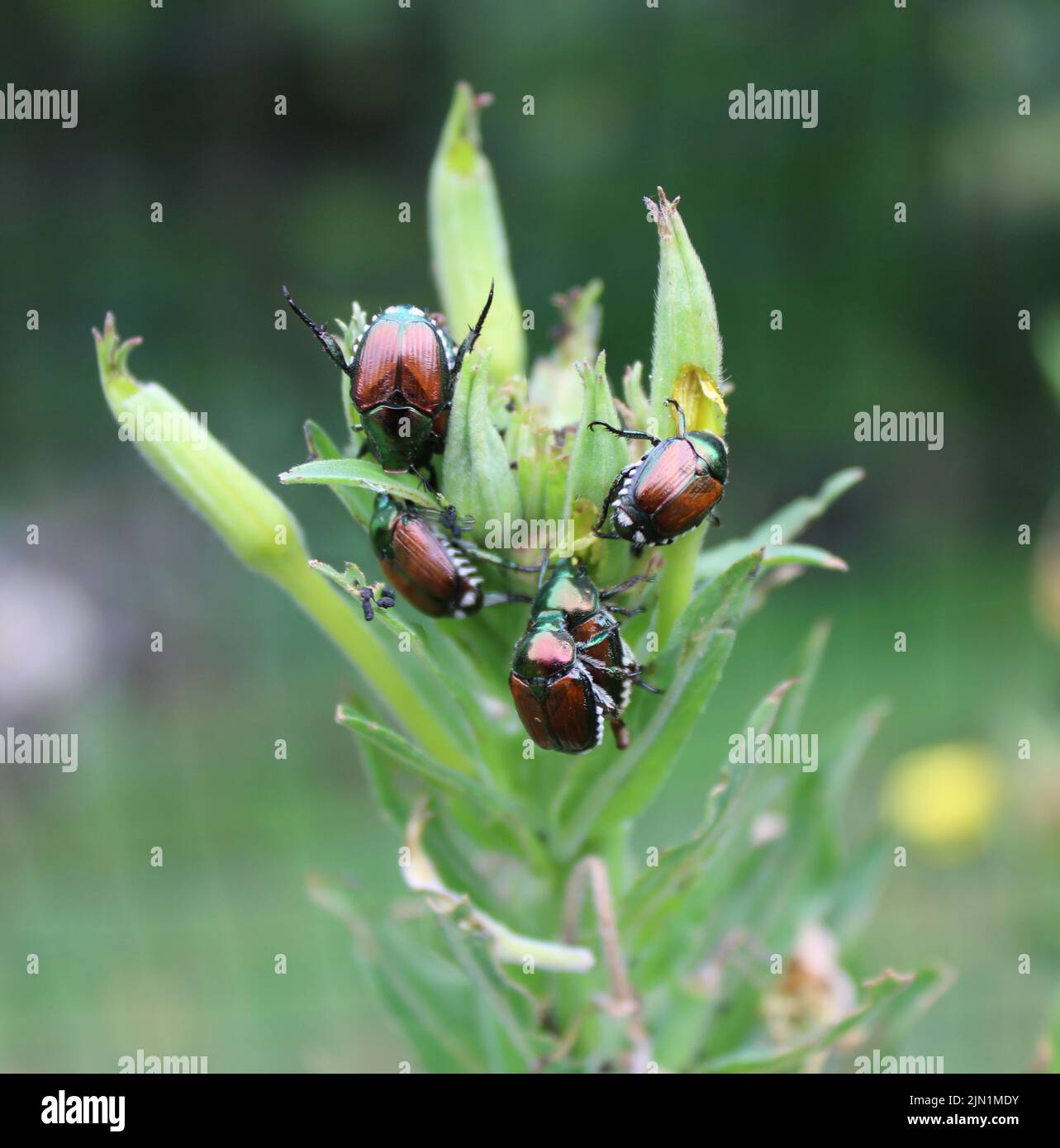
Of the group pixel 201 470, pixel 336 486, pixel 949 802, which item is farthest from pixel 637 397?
pixel 949 802

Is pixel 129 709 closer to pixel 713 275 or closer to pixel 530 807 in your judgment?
pixel 713 275

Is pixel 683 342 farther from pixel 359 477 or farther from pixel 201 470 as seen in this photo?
pixel 201 470

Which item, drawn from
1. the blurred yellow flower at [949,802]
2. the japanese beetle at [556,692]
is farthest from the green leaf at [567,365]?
the blurred yellow flower at [949,802]

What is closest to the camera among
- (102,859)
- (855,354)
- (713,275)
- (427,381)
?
(427,381)

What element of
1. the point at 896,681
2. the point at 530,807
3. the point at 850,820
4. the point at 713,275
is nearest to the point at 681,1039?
the point at 530,807

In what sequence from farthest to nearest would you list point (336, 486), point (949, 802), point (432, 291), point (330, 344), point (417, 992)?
point (432, 291) → point (949, 802) → point (417, 992) → point (330, 344) → point (336, 486)

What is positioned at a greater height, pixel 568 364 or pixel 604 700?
pixel 568 364

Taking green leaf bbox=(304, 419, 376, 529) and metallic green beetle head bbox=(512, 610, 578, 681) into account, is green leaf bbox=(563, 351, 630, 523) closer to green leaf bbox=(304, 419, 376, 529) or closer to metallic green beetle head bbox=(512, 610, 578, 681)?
metallic green beetle head bbox=(512, 610, 578, 681)

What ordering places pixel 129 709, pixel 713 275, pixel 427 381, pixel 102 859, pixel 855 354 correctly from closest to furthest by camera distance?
pixel 427 381, pixel 102 859, pixel 129 709, pixel 713 275, pixel 855 354
